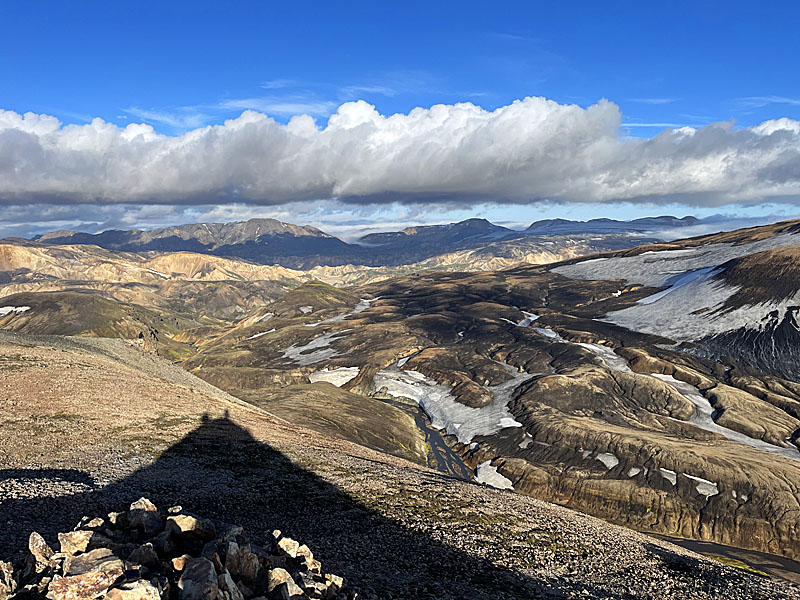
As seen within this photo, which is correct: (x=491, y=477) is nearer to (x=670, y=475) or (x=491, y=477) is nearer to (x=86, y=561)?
(x=670, y=475)

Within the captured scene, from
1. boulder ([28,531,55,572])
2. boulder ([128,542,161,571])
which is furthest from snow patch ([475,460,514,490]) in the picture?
boulder ([28,531,55,572])

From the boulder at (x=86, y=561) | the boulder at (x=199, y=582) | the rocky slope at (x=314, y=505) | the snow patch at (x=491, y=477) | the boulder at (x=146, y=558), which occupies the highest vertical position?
the boulder at (x=86, y=561)

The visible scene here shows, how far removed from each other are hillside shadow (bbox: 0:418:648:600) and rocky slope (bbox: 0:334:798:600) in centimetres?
Answer: 16

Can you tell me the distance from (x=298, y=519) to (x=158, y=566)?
23.5m

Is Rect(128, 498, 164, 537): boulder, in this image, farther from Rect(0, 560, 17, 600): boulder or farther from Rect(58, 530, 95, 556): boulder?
Rect(0, 560, 17, 600): boulder

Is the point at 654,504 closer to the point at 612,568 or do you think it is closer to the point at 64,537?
the point at 612,568

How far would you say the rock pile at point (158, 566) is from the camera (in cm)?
1822

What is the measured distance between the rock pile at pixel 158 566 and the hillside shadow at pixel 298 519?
5855 mm

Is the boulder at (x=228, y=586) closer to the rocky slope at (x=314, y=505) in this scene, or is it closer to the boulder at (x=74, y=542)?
the rocky slope at (x=314, y=505)

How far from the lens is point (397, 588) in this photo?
32.2 meters

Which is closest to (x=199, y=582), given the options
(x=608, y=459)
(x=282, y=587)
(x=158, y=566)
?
(x=158, y=566)

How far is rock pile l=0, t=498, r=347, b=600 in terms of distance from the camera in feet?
59.8

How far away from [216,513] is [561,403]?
154 m

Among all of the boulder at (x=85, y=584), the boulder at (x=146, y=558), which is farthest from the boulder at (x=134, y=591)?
the boulder at (x=146, y=558)
